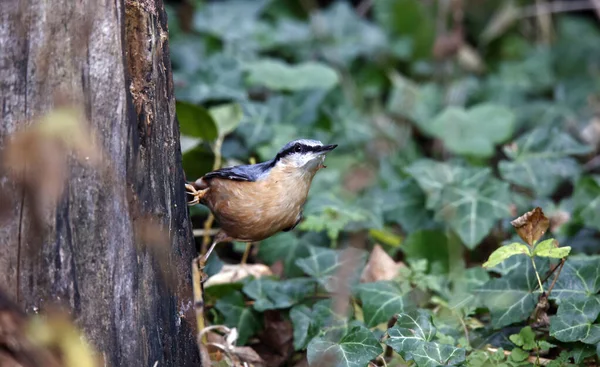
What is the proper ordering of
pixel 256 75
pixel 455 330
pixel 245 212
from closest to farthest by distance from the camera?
pixel 245 212 < pixel 455 330 < pixel 256 75

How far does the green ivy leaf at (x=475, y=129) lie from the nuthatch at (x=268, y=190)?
7.76 feet

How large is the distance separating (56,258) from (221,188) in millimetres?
885

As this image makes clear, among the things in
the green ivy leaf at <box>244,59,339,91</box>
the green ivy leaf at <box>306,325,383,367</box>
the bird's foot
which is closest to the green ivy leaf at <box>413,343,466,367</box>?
the green ivy leaf at <box>306,325,383,367</box>

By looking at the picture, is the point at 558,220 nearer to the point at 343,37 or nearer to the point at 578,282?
the point at 578,282

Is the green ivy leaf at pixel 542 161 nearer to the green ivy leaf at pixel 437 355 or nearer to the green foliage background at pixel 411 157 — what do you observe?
the green foliage background at pixel 411 157

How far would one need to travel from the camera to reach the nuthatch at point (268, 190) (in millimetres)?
2684

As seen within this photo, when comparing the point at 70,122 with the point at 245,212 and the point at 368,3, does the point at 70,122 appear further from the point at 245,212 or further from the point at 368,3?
the point at 368,3

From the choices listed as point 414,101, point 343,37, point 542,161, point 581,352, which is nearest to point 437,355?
point 581,352

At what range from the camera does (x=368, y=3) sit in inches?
279

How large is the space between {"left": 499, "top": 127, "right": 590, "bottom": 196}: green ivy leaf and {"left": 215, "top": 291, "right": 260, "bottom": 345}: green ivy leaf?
1660 mm

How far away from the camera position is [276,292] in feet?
10.4

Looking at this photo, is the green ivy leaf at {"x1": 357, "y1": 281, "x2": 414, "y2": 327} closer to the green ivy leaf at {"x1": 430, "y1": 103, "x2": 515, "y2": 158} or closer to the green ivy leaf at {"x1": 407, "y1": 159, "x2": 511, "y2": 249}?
the green ivy leaf at {"x1": 407, "y1": 159, "x2": 511, "y2": 249}

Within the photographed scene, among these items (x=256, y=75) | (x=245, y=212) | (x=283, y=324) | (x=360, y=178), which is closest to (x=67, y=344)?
(x=245, y=212)

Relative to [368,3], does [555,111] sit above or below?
below
